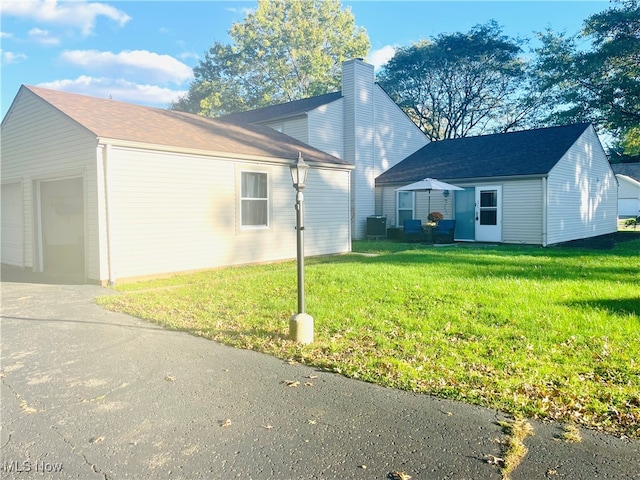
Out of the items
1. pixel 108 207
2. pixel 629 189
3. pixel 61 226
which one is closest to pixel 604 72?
pixel 108 207

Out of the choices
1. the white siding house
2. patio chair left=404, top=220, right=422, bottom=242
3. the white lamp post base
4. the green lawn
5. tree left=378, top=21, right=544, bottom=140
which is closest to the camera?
the green lawn

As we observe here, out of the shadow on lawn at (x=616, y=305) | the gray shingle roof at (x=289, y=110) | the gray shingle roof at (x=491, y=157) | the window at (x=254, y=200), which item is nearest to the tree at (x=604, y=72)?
the gray shingle roof at (x=491, y=157)

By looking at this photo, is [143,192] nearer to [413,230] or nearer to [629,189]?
[413,230]

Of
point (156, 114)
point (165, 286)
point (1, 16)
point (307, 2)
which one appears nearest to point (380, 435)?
point (165, 286)

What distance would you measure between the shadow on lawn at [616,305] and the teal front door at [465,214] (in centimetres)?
1140

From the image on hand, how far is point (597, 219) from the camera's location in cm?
2175

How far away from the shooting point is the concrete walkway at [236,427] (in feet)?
9.44

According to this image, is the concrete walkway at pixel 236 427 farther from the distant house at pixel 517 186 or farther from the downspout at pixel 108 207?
the distant house at pixel 517 186

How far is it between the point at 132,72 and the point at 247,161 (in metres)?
26.2

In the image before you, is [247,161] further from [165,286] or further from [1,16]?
[1,16]

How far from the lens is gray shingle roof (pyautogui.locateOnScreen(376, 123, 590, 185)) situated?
17.5m

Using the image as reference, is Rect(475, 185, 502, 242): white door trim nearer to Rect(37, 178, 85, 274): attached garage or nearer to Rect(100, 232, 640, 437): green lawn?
Rect(100, 232, 640, 437): green lawn

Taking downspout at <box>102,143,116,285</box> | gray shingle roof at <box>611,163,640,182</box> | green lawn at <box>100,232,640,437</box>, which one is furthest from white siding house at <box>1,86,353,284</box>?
gray shingle roof at <box>611,163,640,182</box>

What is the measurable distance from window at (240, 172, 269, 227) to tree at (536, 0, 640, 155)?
20.5 metres
